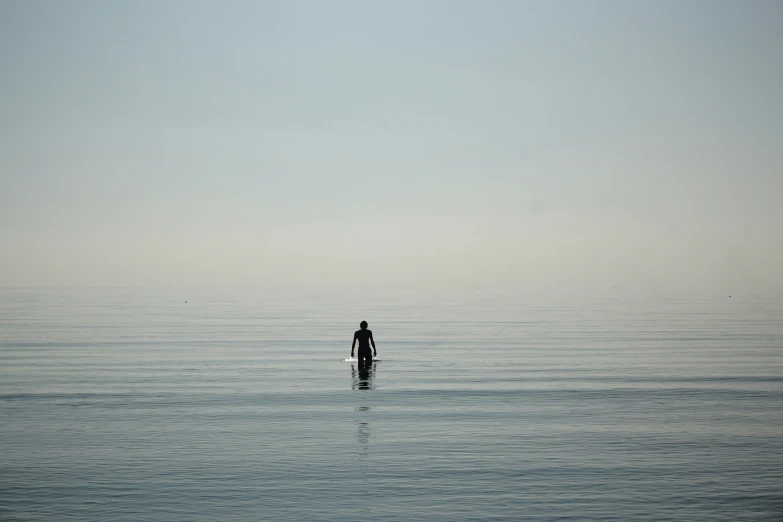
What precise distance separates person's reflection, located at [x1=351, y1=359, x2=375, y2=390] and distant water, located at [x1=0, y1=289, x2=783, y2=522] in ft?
0.30

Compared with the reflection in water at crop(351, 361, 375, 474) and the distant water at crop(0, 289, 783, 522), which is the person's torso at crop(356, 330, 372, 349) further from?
the distant water at crop(0, 289, 783, 522)

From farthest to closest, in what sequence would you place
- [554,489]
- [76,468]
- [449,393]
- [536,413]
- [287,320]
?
[287,320] → [449,393] → [536,413] → [76,468] → [554,489]

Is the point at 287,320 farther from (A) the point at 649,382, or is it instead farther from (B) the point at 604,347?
(A) the point at 649,382

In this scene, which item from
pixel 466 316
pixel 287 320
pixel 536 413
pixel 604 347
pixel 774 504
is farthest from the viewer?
pixel 466 316

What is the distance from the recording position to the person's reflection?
31141 mm

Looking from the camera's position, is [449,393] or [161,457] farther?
[449,393]

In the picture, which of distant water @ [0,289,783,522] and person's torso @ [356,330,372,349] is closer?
distant water @ [0,289,783,522]

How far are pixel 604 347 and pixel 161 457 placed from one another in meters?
34.5

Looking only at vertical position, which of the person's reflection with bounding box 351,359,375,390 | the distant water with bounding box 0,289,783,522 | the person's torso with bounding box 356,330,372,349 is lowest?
the distant water with bounding box 0,289,783,522

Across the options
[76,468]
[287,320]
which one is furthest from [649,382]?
[287,320]

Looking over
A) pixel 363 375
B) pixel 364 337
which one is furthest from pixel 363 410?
pixel 364 337

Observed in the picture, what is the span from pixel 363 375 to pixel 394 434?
1263 cm

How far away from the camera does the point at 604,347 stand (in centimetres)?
4791

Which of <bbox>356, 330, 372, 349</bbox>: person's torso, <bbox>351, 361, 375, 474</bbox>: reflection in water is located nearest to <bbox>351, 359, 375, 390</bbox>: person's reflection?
<bbox>351, 361, 375, 474</bbox>: reflection in water
